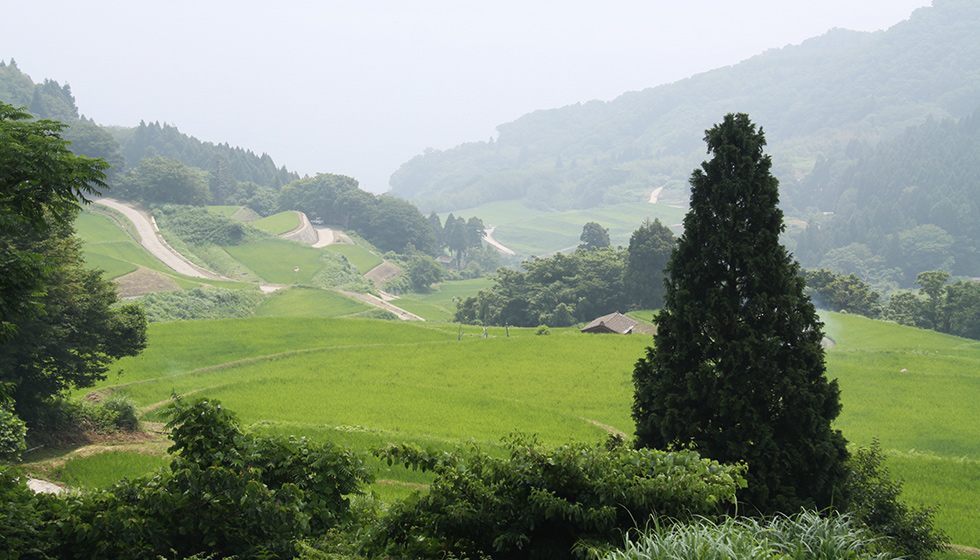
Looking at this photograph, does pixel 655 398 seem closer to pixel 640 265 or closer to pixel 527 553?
pixel 527 553

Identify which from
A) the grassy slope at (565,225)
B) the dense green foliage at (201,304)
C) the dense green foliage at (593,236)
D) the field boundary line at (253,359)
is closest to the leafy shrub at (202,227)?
the dense green foliage at (201,304)

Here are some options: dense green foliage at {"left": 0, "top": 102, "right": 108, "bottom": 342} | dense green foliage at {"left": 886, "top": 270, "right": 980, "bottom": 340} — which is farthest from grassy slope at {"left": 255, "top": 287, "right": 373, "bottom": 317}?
dense green foliage at {"left": 0, "top": 102, "right": 108, "bottom": 342}

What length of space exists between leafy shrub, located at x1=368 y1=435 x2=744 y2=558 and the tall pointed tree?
327cm

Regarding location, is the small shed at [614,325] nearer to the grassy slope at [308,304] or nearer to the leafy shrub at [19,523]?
the grassy slope at [308,304]

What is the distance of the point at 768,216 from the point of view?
9797mm

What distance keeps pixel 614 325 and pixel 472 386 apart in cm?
1593

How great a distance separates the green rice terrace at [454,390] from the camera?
47.9ft

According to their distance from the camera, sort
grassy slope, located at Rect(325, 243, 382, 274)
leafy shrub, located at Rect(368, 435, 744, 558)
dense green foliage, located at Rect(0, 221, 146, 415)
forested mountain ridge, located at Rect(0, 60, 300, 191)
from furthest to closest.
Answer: forested mountain ridge, located at Rect(0, 60, 300, 191), grassy slope, located at Rect(325, 243, 382, 274), dense green foliage, located at Rect(0, 221, 146, 415), leafy shrub, located at Rect(368, 435, 744, 558)

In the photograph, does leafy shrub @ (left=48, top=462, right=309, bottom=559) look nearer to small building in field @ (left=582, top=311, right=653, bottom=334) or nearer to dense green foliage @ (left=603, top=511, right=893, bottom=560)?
dense green foliage @ (left=603, top=511, right=893, bottom=560)

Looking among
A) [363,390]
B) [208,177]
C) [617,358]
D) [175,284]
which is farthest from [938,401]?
[208,177]

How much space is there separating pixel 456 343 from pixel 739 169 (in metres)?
23.3

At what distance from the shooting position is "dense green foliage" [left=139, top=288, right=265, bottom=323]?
161 ft

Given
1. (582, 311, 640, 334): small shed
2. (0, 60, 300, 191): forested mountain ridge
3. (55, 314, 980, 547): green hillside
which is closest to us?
(55, 314, 980, 547): green hillside

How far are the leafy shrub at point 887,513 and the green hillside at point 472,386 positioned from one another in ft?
11.1
